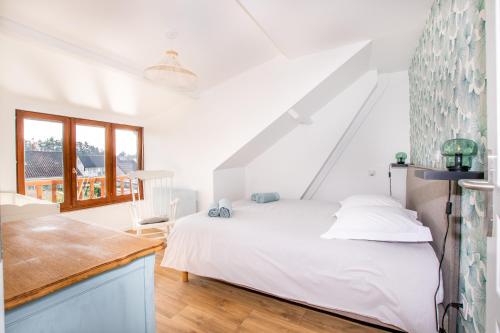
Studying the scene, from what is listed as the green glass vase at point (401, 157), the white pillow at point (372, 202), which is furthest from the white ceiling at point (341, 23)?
the white pillow at point (372, 202)

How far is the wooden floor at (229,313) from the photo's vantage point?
5.42 feet

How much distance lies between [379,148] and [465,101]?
2.09 metres

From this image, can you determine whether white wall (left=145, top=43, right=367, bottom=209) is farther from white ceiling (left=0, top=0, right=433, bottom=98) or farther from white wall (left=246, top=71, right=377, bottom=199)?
white wall (left=246, top=71, right=377, bottom=199)

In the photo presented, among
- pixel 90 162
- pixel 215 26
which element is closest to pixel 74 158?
pixel 90 162

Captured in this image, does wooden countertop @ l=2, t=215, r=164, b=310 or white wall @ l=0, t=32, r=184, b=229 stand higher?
white wall @ l=0, t=32, r=184, b=229

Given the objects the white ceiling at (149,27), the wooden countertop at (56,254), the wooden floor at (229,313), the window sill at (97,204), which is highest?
the white ceiling at (149,27)

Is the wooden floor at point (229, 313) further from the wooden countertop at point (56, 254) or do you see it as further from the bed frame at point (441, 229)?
the wooden countertop at point (56, 254)

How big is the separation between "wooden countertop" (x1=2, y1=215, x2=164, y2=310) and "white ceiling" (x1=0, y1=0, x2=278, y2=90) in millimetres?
1681

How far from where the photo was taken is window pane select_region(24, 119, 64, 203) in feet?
9.71

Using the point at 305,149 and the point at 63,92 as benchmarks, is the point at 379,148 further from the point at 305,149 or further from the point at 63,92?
the point at 63,92

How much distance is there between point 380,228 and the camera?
1.64 m

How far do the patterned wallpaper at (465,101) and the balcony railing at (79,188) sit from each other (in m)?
4.22

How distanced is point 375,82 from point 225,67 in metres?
1.94

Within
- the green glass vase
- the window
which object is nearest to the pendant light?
the window
